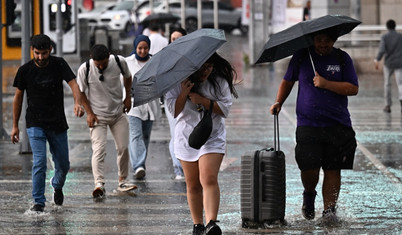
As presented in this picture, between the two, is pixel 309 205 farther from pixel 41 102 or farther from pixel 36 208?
pixel 41 102

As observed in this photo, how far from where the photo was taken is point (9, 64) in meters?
31.7

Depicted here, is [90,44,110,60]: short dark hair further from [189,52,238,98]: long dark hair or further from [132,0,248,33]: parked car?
[132,0,248,33]: parked car

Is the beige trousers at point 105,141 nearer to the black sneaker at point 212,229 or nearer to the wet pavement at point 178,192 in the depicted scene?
the wet pavement at point 178,192

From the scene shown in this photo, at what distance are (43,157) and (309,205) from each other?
258 centimetres

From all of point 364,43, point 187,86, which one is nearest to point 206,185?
point 187,86

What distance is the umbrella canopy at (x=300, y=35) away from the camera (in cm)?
830

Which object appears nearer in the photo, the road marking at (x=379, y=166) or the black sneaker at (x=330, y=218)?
the black sneaker at (x=330, y=218)

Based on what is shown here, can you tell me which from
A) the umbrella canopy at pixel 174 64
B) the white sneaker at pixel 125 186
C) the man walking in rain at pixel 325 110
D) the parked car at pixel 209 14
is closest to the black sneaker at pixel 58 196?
the white sneaker at pixel 125 186

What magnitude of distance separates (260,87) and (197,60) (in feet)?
55.8

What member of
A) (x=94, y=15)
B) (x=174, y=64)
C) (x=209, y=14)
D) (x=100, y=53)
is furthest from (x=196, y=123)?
(x=209, y=14)

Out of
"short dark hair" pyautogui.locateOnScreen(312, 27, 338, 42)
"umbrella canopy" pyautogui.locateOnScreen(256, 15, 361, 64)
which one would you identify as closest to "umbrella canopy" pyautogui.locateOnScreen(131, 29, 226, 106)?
"umbrella canopy" pyautogui.locateOnScreen(256, 15, 361, 64)

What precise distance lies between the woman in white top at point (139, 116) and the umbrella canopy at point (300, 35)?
2.85 meters

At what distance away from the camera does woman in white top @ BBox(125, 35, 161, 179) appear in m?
11.3

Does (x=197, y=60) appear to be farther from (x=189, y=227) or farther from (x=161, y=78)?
(x=189, y=227)
